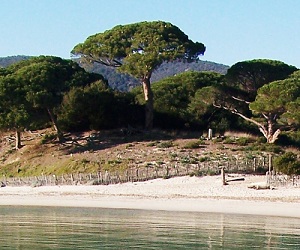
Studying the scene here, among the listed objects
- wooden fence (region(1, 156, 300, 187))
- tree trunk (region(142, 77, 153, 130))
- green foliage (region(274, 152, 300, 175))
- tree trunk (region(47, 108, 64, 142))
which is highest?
tree trunk (region(142, 77, 153, 130))

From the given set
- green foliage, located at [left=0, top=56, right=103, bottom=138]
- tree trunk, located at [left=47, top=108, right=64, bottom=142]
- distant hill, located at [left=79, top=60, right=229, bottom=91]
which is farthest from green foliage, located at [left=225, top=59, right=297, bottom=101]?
distant hill, located at [left=79, top=60, right=229, bottom=91]

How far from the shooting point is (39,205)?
3278cm

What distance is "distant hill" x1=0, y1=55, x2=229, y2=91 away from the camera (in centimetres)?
14262

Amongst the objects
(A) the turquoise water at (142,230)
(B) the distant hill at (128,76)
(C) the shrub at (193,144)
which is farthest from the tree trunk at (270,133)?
(B) the distant hill at (128,76)

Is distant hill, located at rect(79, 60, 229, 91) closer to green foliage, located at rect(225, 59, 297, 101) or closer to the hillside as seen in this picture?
green foliage, located at rect(225, 59, 297, 101)

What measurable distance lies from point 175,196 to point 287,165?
575 centimetres

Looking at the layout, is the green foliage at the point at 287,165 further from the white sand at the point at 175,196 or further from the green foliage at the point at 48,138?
the green foliage at the point at 48,138

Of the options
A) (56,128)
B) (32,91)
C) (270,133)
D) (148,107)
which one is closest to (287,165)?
(270,133)

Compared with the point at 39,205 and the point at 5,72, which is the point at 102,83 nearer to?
the point at 5,72

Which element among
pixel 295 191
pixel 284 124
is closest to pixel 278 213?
pixel 295 191

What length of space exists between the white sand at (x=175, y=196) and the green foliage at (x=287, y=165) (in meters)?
1.06

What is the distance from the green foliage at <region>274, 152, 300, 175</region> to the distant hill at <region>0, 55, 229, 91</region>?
9479 cm

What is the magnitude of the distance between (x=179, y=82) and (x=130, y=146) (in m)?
12.2

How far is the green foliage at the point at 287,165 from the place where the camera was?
32.9 meters
